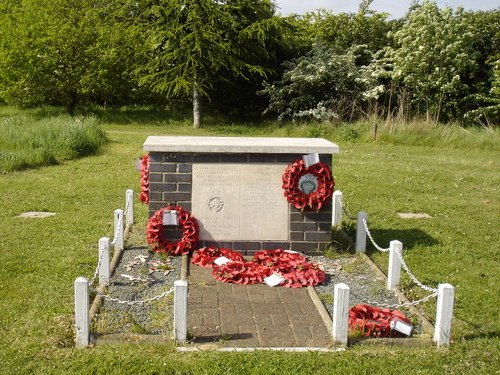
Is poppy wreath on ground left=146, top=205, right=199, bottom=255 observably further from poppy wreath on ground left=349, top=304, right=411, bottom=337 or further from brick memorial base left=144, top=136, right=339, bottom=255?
poppy wreath on ground left=349, top=304, right=411, bottom=337

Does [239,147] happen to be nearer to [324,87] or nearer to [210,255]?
[210,255]

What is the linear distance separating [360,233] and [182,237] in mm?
2238

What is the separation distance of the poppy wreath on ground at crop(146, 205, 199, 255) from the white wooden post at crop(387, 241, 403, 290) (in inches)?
98.0

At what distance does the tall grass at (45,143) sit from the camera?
1466cm

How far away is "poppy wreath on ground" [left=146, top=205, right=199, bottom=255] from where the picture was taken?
26.6ft

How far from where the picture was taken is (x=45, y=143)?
16141mm

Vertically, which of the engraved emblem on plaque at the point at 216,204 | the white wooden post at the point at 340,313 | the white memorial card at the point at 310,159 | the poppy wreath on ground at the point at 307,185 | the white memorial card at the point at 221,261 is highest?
the white memorial card at the point at 310,159

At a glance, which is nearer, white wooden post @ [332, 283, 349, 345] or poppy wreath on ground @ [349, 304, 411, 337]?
white wooden post @ [332, 283, 349, 345]

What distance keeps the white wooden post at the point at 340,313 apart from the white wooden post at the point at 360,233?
119 inches

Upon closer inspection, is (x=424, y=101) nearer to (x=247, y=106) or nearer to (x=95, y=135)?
(x=247, y=106)

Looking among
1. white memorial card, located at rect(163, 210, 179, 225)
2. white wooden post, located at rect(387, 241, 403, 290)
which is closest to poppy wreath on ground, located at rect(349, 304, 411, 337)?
white wooden post, located at rect(387, 241, 403, 290)

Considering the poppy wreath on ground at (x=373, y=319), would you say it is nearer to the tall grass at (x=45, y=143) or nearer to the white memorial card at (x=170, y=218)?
the white memorial card at (x=170, y=218)

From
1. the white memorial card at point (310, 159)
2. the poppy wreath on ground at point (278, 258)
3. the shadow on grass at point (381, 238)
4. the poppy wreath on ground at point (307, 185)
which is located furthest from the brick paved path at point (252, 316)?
the shadow on grass at point (381, 238)

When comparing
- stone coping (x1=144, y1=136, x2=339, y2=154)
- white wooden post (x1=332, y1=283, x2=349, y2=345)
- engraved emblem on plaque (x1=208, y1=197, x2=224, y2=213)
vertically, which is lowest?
white wooden post (x1=332, y1=283, x2=349, y2=345)
